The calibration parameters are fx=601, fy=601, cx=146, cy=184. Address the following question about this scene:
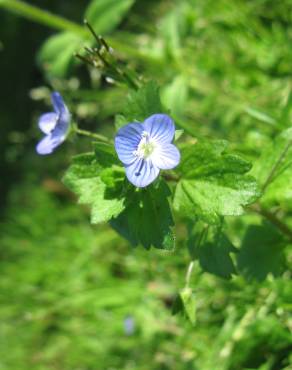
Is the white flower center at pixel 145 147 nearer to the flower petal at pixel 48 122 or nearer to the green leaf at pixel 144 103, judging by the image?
the green leaf at pixel 144 103

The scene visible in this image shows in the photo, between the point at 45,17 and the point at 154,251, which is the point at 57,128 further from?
the point at 154,251

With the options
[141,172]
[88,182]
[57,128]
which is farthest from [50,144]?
[141,172]

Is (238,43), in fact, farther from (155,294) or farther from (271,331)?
(271,331)

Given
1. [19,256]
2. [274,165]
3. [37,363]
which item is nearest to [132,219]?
[274,165]

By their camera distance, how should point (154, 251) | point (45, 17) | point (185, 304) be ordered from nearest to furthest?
point (185, 304) → point (45, 17) → point (154, 251)

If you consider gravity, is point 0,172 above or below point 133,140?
below

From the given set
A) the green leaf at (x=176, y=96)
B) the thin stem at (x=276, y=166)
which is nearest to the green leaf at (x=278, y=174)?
the thin stem at (x=276, y=166)

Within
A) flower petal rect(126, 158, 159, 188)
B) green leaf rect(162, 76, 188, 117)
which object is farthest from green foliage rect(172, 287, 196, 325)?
green leaf rect(162, 76, 188, 117)
